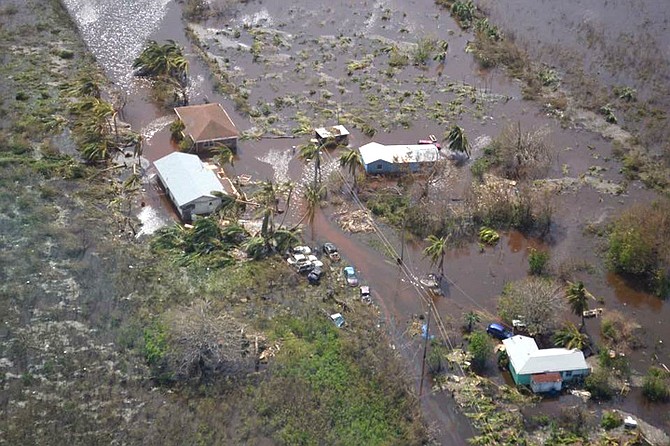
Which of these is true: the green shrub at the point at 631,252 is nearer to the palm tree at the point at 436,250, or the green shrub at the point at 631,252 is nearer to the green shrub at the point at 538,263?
the green shrub at the point at 538,263

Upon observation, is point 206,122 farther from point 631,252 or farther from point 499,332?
point 631,252

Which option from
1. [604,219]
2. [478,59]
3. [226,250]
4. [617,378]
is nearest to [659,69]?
[478,59]

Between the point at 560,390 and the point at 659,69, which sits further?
the point at 659,69

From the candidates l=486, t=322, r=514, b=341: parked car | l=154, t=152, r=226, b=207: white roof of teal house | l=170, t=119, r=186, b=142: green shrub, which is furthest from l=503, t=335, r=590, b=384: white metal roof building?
l=170, t=119, r=186, b=142: green shrub

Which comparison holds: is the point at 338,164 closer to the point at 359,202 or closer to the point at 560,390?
the point at 359,202

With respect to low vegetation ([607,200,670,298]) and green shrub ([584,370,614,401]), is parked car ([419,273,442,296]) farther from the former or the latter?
low vegetation ([607,200,670,298])

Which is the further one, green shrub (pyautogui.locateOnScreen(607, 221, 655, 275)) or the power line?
green shrub (pyautogui.locateOnScreen(607, 221, 655, 275))

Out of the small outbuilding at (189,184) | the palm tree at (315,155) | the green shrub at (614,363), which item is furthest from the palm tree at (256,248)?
the green shrub at (614,363)
